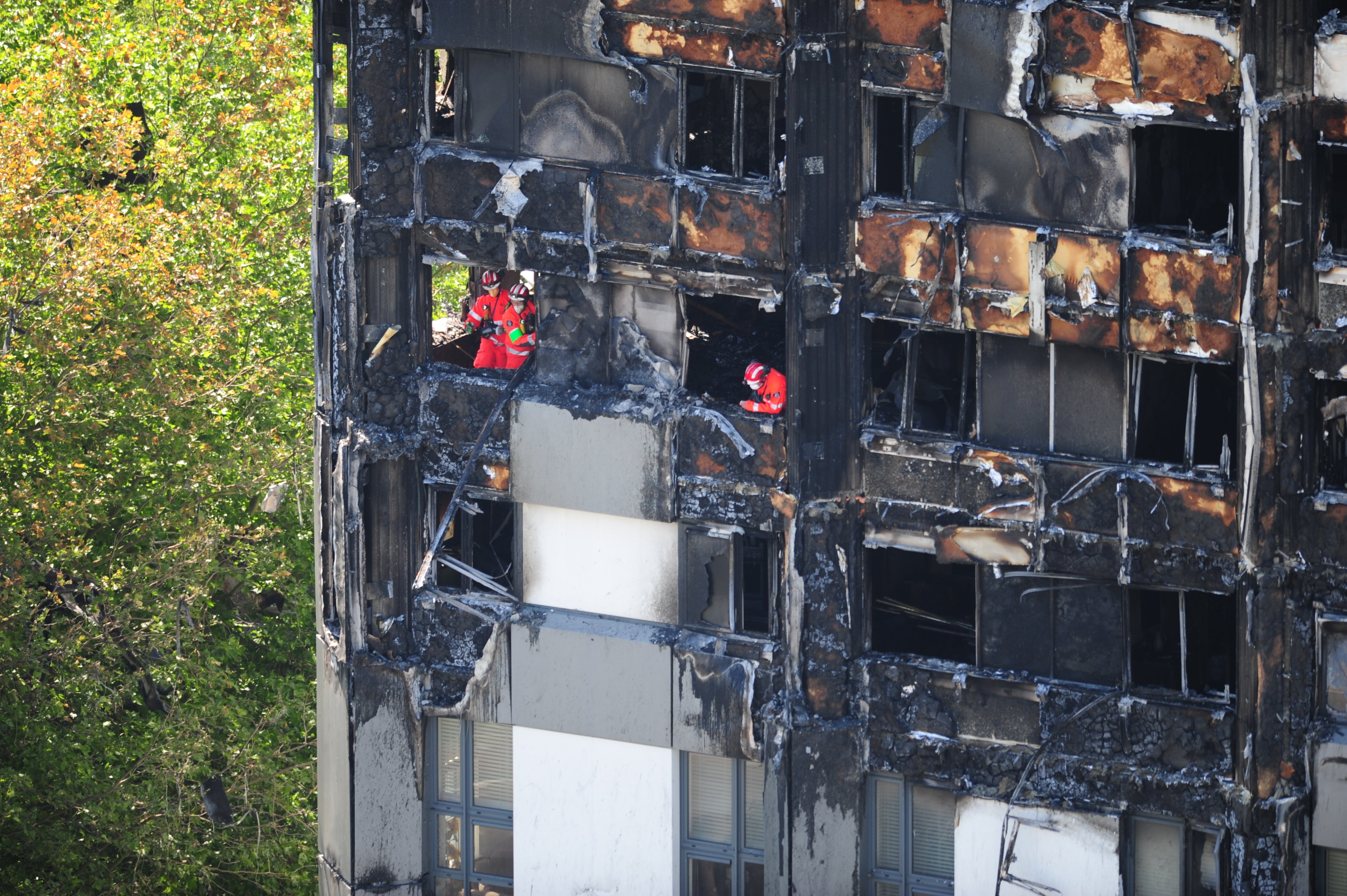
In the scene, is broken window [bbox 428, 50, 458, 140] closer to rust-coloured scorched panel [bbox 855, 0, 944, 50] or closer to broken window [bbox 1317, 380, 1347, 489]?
rust-coloured scorched panel [bbox 855, 0, 944, 50]

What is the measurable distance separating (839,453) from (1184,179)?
5.29m

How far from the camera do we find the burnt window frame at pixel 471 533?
83.0 ft

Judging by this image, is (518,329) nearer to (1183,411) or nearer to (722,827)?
(722,827)

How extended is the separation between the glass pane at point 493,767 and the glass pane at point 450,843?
0.53 metres

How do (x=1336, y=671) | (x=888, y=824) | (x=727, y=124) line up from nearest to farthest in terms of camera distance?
(x=1336, y=671)
(x=727, y=124)
(x=888, y=824)

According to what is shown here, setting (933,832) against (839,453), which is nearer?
(839,453)

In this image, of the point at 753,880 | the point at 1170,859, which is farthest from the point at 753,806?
the point at 1170,859

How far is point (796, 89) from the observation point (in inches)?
890

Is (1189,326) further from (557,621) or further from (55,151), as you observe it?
(55,151)

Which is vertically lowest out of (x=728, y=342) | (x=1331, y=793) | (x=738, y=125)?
(x=1331, y=793)

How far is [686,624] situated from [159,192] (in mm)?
16607

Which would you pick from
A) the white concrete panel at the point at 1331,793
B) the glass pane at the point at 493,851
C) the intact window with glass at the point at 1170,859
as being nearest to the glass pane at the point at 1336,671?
the white concrete panel at the point at 1331,793

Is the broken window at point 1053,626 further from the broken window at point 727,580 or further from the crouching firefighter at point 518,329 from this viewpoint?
the crouching firefighter at point 518,329

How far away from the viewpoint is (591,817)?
998 inches
